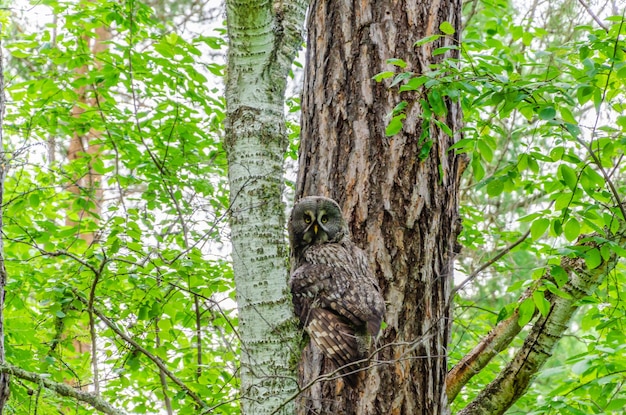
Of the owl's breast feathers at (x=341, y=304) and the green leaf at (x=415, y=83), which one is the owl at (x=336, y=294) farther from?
the green leaf at (x=415, y=83)

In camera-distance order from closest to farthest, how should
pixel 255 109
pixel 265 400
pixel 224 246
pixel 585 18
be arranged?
pixel 265 400, pixel 255 109, pixel 224 246, pixel 585 18

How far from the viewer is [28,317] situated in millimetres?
5551

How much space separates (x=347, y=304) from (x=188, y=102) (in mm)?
3546

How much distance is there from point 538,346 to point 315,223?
65.3 inches

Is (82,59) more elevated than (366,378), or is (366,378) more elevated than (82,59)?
(82,59)

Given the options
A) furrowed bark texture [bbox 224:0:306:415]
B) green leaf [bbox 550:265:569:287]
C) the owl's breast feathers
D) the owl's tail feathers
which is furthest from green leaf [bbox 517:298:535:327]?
furrowed bark texture [bbox 224:0:306:415]

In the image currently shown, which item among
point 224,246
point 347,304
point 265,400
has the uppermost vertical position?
point 224,246

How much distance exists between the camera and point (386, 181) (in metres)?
3.77

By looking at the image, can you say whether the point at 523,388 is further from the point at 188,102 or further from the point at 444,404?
the point at 188,102

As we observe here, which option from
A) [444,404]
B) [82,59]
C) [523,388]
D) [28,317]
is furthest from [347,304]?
[82,59]

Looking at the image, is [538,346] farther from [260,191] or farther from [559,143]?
[260,191]

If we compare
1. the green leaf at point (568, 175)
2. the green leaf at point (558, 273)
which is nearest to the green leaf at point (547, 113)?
the green leaf at point (568, 175)

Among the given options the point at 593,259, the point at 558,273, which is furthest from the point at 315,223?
the point at 593,259

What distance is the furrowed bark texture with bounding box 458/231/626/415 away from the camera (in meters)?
4.28
